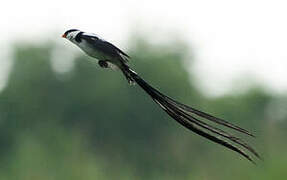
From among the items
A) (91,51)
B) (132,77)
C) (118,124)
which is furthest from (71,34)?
(118,124)

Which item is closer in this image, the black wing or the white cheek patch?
the black wing

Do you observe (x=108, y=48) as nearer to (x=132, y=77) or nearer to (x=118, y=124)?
(x=132, y=77)

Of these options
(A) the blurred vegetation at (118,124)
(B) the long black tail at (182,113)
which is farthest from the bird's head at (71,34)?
(A) the blurred vegetation at (118,124)

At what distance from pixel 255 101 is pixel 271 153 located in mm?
8736

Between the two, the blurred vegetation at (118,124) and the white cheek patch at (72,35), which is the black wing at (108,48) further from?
the blurred vegetation at (118,124)

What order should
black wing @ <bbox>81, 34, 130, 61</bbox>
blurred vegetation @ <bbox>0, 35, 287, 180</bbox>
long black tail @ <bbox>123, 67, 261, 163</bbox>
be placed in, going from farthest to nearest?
1. blurred vegetation @ <bbox>0, 35, 287, 180</bbox>
2. black wing @ <bbox>81, 34, 130, 61</bbox>
3. long black tail @ <bbox>123, 67, 261, 163</bbox>

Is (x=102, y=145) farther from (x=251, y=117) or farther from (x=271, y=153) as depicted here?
(x=271, y=153)

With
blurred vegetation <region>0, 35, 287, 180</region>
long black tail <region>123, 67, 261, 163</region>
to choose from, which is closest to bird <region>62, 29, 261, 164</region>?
long black tail <region>123, 67, 261, 163</region>

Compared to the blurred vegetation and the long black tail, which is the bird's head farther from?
the blurred vegetation

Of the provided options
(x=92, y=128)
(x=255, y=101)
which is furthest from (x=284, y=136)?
(x=255, y=101)

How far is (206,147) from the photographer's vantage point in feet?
45.4

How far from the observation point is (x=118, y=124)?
63.0 ft

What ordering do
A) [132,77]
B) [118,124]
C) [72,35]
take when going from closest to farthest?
[132,77], [72,35], [118,124]

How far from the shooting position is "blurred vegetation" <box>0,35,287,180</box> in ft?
35.2
